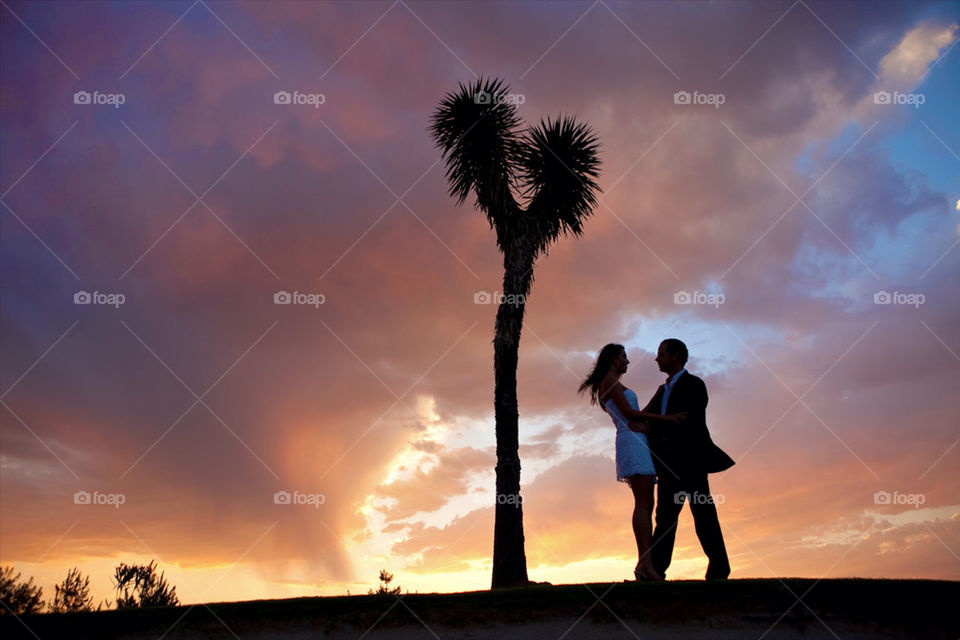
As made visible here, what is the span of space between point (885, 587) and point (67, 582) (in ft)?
64.6

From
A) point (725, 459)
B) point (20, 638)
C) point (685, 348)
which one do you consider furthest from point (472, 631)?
point (20, 638)

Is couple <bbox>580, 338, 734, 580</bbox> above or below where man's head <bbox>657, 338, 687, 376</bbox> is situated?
below

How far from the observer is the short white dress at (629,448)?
27.2 feet

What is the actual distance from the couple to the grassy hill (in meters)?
0.57

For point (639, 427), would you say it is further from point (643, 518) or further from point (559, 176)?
point (559, 176)

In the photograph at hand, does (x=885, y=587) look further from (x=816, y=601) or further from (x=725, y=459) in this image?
(x=725, y=459)

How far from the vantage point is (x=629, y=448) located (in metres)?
8.36

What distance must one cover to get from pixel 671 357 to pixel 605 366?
0.93 meters

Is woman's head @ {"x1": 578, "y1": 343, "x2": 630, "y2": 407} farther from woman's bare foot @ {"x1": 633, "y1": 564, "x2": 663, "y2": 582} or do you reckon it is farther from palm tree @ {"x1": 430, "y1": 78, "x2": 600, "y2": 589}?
palm tree @ {"x1": 430, "y1": 78, "x2": 600, "y2": 589}

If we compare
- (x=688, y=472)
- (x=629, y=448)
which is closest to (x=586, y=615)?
(x=629, y=448)

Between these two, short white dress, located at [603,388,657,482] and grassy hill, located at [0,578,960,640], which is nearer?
→ grassy hill, located at [0,578,960,640]

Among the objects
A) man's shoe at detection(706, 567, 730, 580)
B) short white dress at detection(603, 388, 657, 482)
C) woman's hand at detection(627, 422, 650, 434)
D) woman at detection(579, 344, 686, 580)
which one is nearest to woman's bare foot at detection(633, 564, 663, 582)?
woman at detection(579, 344, 686, 580)

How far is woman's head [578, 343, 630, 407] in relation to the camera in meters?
8.52

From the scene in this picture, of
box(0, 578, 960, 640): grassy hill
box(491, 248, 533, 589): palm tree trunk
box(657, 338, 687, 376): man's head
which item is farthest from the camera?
box(491, 248, 533, 589): palm tree trunk
